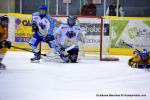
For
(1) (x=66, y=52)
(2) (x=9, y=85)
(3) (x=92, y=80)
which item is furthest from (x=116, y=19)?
(2) (x=9, y=85)

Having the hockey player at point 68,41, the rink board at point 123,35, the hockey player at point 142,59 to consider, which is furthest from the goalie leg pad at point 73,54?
the rink board at point 123,35

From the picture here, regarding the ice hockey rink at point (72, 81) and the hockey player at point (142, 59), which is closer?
the ice hockey rink at point (72, 81)

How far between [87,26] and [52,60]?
2178mm

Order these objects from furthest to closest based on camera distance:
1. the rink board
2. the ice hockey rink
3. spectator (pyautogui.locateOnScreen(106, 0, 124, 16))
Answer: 1. spectator (pyautogui.locateOnScreen(106, 0, 124, 16))
2. the rink board
3. the ice hockey rink

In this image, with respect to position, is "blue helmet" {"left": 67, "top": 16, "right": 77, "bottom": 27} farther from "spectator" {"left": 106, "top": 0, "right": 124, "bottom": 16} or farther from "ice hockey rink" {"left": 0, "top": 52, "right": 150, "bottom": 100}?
"spectator" {"left": 106, "top": 0, "right": 124, "bottom": 16}

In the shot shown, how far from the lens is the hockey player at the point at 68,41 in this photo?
415 inches

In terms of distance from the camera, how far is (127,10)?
1576 cm

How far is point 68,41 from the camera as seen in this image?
10586 mm

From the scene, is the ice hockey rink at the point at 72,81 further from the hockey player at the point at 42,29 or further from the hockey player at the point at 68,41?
the hockey player at the point at 42,29

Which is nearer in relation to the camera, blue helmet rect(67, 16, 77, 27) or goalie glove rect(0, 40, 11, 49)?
goalie glove rect(0, 40, 11, 49)

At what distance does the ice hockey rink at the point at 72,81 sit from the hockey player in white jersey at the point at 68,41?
26 cm

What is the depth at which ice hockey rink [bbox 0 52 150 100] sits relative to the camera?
6285 mm

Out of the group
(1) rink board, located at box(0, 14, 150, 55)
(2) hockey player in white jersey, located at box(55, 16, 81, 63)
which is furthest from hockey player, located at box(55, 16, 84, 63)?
(1) rink board, located at box(0, 14, 150, 55)

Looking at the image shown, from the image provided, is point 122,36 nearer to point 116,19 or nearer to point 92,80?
point 116,19
